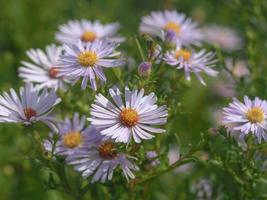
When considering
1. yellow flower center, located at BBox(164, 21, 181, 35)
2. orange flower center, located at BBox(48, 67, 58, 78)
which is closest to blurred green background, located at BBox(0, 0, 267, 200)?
yellow flower center, located at BBox(164, 21, 181, 35)

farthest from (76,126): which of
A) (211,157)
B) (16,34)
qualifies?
(16,34)

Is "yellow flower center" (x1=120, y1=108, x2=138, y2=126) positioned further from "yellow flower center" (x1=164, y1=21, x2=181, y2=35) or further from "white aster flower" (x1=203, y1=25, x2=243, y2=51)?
"white aster flower" (x1=203, y1=25, x2=243, y2=51)

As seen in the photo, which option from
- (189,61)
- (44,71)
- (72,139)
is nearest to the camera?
(72,139)

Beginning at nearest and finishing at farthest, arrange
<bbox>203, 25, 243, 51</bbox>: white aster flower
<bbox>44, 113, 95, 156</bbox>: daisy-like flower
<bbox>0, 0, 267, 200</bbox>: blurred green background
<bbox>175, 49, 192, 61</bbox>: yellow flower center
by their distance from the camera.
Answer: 1. <bbox>44, 113, 95, 156</bbox>: daisy-like flower
2. <bbox>175, 49, 192, 61</bbox>: yellow flower center
3. <bbox>0, 0, 267, 200</bbox>: blurred green background
4. <bbox>203, 25, 243, 51</bbox>: white aster flower

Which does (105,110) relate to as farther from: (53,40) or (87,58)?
(53,40)

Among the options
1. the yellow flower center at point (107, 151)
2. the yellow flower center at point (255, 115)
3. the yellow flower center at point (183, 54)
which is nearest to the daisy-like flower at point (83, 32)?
the yellow flower center at point (183, 54)

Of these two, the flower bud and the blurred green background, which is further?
the blurred green background

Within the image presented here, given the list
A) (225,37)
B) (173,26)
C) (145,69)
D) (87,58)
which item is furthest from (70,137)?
(225,37)
